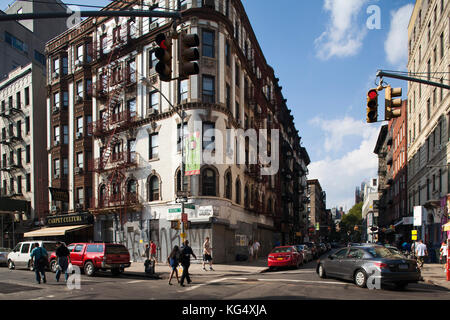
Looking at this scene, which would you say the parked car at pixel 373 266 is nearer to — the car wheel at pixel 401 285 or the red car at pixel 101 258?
the car wheel at pixel 401 285

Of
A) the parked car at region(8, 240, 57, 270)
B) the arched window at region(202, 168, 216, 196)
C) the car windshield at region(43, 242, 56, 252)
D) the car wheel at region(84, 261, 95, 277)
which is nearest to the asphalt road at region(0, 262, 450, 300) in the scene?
the car wheel at region(84, 261, 95, 277)

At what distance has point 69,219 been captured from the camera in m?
34.5

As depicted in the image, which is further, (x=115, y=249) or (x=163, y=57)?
(x=115, y=249)

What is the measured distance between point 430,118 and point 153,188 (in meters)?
25.0

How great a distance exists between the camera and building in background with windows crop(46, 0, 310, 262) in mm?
26938

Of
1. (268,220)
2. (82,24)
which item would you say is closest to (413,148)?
(268,220)

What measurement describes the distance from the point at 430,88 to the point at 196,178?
23.0m

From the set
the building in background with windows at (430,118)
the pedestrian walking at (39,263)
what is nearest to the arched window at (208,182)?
the pedestrian walking at (39,263)

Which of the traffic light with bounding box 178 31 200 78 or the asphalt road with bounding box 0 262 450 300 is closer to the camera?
the traffic light with bounding box 178 31 200 78

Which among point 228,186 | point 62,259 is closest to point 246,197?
point 228,186

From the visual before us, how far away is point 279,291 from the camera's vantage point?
12.4 m

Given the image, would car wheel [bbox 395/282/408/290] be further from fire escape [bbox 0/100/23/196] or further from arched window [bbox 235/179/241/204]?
fire escape [bbox 0/100/23/196]

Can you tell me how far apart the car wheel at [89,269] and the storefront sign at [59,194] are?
60.6 feet

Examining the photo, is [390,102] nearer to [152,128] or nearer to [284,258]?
[284,258]
